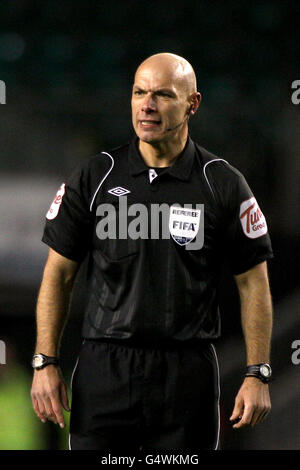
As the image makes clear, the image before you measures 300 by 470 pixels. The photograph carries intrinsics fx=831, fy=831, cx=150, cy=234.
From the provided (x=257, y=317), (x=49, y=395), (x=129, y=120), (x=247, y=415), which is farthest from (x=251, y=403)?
(x=129, y=120)

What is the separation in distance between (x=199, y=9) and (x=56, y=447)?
2510 millimetres

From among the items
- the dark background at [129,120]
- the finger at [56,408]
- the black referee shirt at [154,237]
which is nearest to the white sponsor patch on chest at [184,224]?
the black referee shirt at [154,237]

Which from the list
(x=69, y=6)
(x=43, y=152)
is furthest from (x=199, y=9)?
(x=43, y=152)

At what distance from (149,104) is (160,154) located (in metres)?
0.16

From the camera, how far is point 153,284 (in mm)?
2078

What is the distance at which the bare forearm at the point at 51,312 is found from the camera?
7.00 feet

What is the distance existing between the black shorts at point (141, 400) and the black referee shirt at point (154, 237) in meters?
0.05

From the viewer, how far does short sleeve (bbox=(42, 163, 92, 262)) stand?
2150mm

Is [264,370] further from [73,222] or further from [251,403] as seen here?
[73,222]

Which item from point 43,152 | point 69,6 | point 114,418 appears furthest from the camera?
point 69,6
